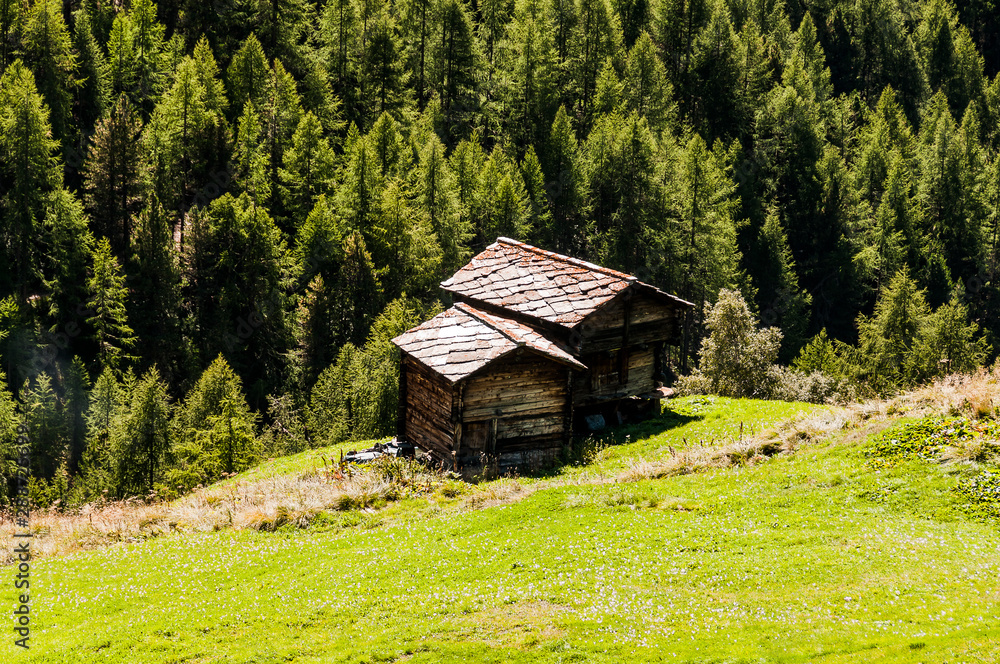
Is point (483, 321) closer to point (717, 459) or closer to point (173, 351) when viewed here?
point (717, 459)

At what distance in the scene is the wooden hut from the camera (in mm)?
30406

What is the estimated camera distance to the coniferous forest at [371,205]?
199 ft

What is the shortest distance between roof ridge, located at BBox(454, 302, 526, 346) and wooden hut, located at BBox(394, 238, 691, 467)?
59 mm

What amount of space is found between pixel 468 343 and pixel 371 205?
43294mm

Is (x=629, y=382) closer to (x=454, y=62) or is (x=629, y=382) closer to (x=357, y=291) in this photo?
(x=357, y=291)

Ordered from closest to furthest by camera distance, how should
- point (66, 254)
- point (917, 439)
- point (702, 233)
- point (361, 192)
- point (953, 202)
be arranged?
point (917, 439), point (66, 254), point (361, 192), point (702, 233), point (953, 202)

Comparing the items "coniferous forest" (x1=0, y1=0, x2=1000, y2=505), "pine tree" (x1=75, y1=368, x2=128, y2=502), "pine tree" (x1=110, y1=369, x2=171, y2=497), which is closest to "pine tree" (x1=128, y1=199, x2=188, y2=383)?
"coniferous forest" (x1=0, y1=0, x2=1000, y2=505)

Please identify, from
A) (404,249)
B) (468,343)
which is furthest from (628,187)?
(468,343)

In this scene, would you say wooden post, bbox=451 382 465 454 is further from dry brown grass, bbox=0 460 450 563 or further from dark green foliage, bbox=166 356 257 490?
dark green foliage, bbox=166 356 257 490

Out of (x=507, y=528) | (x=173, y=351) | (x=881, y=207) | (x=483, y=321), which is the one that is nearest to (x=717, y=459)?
(x=507, y=528)

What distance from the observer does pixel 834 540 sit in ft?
59.7

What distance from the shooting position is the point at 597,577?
1781 cm

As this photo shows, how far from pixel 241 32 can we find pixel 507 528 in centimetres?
8974

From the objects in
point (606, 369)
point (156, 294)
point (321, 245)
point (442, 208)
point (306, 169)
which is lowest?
point (606, 369)
